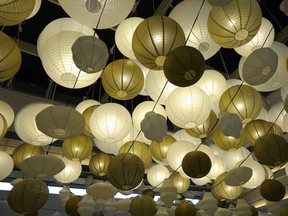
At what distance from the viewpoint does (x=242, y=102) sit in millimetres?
2420

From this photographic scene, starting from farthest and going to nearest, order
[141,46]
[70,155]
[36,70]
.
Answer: [36,70]
[70,155]
[141,46]

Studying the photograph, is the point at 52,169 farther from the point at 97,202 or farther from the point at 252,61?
the point at 252,61

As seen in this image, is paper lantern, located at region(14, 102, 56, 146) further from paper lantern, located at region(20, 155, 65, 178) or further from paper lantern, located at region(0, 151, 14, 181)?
paper lantern, located at region(0, 151, 14, 181)

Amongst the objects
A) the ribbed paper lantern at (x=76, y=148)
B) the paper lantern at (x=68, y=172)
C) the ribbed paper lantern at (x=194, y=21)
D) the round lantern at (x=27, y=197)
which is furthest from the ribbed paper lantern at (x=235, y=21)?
the paper lantern at (x=68, y=172)

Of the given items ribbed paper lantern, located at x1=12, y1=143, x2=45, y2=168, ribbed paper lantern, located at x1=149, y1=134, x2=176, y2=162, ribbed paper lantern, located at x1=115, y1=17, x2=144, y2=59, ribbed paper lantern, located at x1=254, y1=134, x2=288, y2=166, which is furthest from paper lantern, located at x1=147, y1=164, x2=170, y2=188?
ribbed paper lantern, located at x1=115, y1=17, x2=144, y2=59

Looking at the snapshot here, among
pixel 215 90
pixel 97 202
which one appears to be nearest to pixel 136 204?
pixel 97 202

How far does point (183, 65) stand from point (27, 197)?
1.68m

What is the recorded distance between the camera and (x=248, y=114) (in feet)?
7.96

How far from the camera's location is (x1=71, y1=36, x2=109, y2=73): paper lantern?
1.65m

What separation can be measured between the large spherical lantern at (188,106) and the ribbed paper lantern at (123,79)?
0.27 metres

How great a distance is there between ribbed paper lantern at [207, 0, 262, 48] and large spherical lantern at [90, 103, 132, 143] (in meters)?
0.92

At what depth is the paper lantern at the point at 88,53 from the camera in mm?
1654

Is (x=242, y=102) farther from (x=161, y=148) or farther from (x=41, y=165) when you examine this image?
(x=41, y=165)

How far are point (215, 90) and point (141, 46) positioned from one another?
918mm
